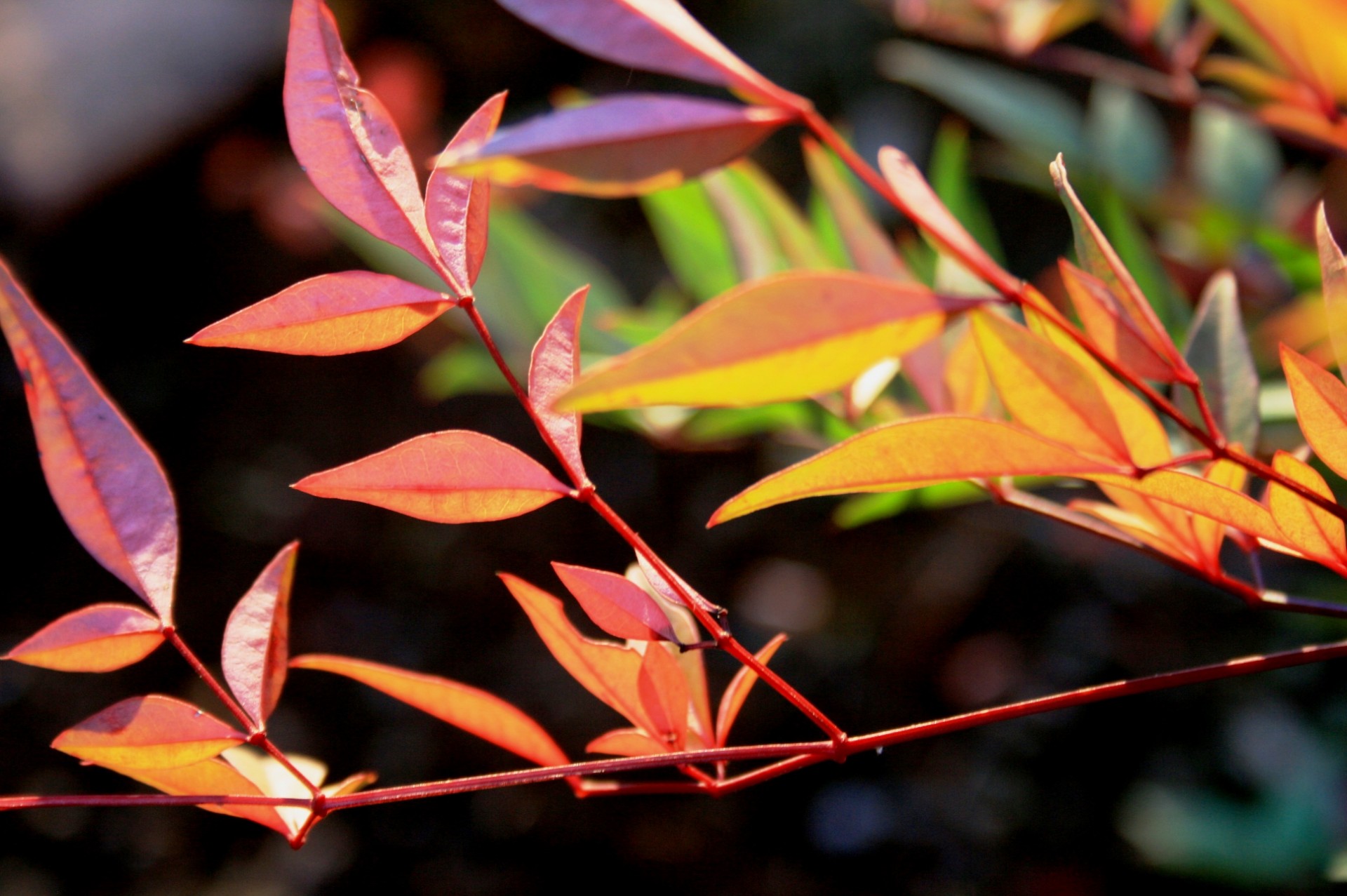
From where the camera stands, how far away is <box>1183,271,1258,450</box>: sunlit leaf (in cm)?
27

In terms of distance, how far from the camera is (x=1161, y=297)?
42 centimetres

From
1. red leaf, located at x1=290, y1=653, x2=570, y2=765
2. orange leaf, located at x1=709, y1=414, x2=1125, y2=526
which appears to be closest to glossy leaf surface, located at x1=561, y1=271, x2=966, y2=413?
orange leaf, located at x1=709, y1=414, x2=1125, y2=526

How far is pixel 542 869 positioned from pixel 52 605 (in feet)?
2.21

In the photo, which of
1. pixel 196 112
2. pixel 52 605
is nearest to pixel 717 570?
pixel 52 605

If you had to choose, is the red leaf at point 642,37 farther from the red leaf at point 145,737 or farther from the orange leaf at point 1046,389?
the red leaf at point 145,737

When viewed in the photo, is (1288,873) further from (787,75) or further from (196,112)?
(196,112)

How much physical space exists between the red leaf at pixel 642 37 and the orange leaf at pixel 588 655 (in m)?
0.12

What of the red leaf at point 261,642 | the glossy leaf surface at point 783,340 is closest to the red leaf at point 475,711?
the red leaf at point 261,642

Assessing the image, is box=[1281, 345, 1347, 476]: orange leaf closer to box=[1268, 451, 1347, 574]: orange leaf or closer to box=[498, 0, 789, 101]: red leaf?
box=[1268, 451, 1347, 574]: orange leaf

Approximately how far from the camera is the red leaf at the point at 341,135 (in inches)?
7.4

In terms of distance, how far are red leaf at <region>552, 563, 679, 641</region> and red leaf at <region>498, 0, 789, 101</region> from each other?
0.34ft

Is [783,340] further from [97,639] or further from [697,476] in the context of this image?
[697,476]

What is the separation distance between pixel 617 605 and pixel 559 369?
54 millimetres

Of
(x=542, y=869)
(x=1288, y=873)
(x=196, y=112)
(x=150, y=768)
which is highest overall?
(x=196, y=112)
